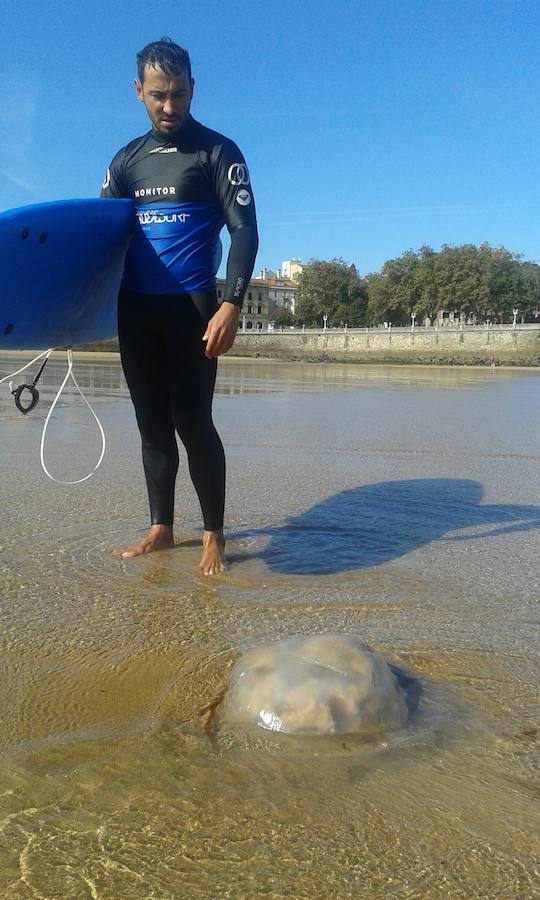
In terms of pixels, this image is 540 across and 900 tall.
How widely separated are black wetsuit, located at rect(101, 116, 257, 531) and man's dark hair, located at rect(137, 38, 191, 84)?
17cm

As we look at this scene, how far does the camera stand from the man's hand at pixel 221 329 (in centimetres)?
246

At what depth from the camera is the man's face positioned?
2.48 meters

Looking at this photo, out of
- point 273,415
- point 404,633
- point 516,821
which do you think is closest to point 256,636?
point 404,633

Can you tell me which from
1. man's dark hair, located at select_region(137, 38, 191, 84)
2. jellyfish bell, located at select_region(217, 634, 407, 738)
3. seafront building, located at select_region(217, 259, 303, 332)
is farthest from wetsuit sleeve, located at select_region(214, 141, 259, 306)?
seafront building, located at select_region(217, 259, 303, 332)

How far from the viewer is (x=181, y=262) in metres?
2.57

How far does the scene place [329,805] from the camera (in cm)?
112

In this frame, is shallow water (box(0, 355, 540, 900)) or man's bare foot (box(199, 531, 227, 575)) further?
man's bare foot (box(199, 531, 227, 575))

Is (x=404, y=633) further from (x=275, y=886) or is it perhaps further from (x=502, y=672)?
(x=275, y=886)

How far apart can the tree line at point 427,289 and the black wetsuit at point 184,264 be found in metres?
77.9

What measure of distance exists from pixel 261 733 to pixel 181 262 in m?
1.72

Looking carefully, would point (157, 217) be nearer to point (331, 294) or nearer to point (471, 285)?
point (471, 285)

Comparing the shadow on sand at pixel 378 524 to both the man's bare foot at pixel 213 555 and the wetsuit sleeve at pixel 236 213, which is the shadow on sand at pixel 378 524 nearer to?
the man's bare foot at pixel 213 555

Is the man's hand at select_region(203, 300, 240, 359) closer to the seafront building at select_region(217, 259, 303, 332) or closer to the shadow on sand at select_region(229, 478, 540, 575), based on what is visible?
the shadow on sand at select_region(229, 478, 540, 575)

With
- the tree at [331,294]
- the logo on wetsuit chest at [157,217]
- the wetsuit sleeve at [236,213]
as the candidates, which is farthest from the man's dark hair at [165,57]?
the tree at [331,294]
